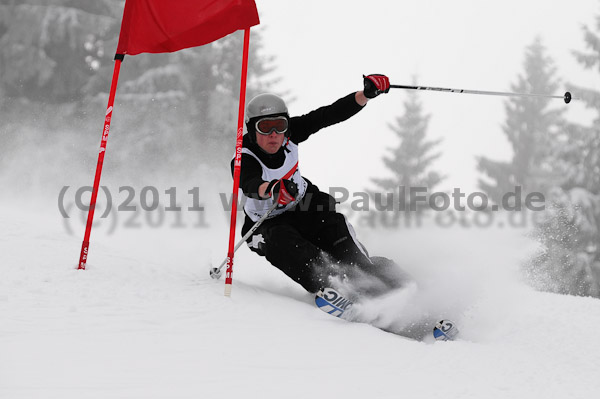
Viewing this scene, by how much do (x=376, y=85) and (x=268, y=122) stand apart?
98 centimetres

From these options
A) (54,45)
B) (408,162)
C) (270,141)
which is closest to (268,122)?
(270,141)

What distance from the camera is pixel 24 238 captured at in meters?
4.64

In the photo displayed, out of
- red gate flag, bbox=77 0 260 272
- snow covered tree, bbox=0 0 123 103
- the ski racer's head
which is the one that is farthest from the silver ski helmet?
snow covered tree, bbox=0 0 123 103

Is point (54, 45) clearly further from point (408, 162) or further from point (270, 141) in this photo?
point (270, 141)

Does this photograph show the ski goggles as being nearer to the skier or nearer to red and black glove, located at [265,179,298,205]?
the skier

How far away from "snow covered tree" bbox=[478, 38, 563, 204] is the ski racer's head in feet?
65.2

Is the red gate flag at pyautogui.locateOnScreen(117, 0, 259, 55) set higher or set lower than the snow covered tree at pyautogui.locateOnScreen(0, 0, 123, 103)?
lower

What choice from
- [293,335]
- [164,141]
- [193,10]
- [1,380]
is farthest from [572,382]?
[164,141]

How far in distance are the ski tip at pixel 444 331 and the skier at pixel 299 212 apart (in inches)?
20.9

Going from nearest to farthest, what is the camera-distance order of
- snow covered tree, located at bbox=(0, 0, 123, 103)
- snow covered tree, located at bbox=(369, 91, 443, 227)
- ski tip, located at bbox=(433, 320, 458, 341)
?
1. ski tip, located at bbox=(433, 320, 458, 341)
2. snow covered tree, located at bbox=(0, 0, 123, 103)
3. snow covered tree, located at bbox=(369, 91, 443, 227)

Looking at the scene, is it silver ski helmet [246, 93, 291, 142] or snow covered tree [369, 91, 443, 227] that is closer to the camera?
silver ski helmet [246, 93, 291, 142]

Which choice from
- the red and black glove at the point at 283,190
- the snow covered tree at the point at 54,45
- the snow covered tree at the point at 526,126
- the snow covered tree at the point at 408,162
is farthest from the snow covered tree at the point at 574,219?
the snow covered tree at the point at 54,45

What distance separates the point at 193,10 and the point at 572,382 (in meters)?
3.89

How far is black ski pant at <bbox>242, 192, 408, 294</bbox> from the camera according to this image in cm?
411
